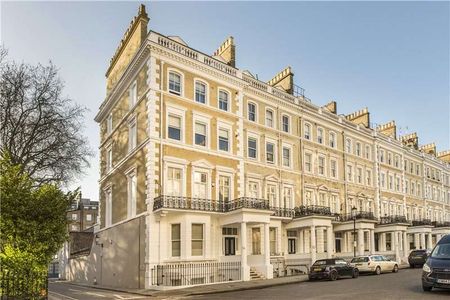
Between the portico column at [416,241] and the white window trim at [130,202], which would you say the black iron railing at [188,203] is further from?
the portico column at [416,241]

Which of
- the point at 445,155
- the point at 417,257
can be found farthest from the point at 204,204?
the point at 445,155

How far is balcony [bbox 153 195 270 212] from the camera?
2403 centimetres

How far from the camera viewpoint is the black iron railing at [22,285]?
11551mm

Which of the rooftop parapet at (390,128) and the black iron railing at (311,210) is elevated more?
the rooftop parapet at (390,128)

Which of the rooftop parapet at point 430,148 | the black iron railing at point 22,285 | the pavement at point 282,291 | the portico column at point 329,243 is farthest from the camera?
the rooftop parapet at point 430,148

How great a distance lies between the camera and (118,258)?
28.6 metres

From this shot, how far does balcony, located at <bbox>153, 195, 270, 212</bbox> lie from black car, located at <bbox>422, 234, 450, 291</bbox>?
11895 millimetres

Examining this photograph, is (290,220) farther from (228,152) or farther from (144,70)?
(144,70)

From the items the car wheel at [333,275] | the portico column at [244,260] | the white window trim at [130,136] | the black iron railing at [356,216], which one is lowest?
the car wheel at [333,275]

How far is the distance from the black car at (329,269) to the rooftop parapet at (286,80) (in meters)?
16.0

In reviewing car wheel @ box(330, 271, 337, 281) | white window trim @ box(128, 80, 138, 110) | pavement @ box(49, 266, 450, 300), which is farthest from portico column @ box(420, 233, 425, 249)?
white window trim @ box(128, 80, 138, 110)

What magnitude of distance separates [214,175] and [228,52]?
33.3ft

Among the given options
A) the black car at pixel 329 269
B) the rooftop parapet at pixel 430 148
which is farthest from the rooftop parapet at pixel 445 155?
the black car at pixel 329 269

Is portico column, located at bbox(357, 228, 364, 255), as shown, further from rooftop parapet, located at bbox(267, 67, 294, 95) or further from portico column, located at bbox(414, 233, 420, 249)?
portico column, located at bbox(414, 233, 420, 249)
